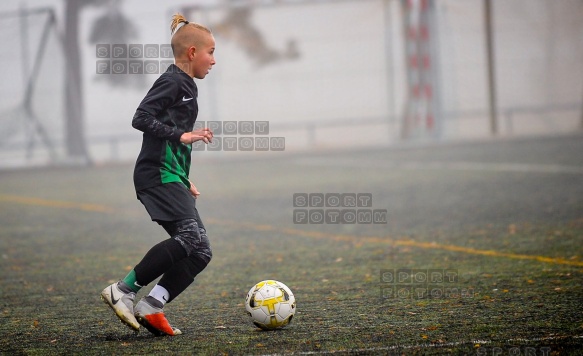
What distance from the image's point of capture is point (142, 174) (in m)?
4.57

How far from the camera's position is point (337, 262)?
23.0ft

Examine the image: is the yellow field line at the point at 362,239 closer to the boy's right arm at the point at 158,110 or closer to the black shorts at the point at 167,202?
the black shorts at the point at 167,202

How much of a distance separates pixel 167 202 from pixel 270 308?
0.73 m

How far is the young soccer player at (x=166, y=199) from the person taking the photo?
446cm

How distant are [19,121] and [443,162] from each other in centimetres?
938

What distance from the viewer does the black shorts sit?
14.9ft

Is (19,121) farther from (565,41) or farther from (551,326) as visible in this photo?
(551,326)

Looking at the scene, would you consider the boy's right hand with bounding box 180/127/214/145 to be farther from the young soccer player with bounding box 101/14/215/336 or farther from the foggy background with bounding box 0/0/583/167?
the foggy background with bounding box 0/0/583/167

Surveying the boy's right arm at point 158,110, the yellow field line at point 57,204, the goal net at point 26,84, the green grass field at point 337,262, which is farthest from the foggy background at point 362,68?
the boy's right arm at point 158,110

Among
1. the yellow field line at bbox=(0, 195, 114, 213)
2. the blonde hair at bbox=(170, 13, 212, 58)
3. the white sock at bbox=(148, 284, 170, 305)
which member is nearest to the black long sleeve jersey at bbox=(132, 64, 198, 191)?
the blonde hair at bbox=(170, 13, 212, 58)

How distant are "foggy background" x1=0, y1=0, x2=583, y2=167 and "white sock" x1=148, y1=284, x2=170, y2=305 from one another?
17.1 meters

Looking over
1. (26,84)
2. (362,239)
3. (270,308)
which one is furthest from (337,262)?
(26,84)

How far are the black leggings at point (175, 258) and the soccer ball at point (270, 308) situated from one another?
1.14 ft

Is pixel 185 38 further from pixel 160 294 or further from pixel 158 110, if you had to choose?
pixel 160 294
